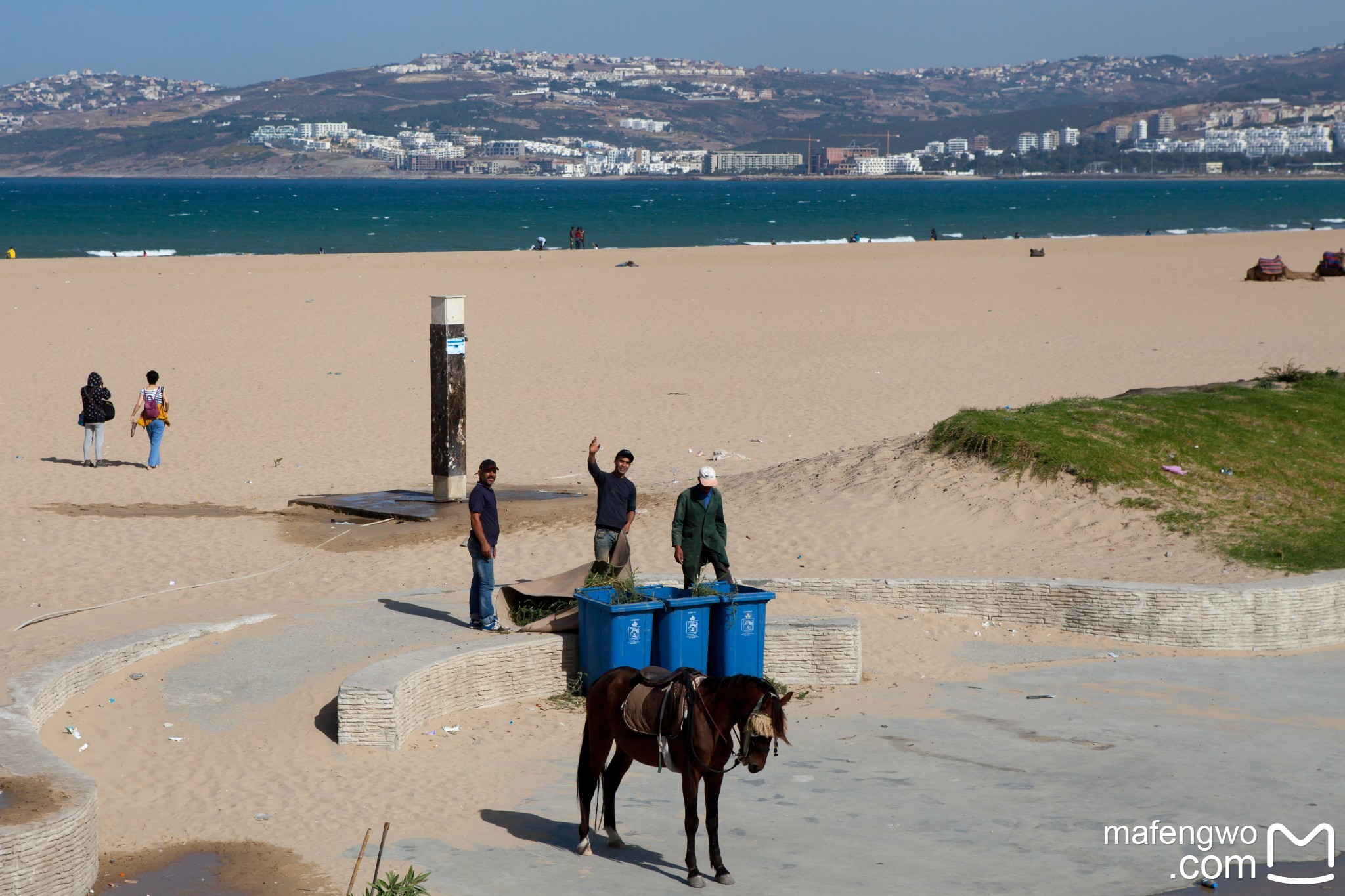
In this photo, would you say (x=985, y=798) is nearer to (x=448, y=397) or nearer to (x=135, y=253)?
(x=448, y=397)

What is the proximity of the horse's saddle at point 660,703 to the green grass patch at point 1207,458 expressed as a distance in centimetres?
781

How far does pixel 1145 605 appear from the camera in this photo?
1132cm

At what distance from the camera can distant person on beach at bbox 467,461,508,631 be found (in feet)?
33.2

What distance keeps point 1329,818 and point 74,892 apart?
6.38 m

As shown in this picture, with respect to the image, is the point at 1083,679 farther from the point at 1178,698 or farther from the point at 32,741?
the point at 32,741

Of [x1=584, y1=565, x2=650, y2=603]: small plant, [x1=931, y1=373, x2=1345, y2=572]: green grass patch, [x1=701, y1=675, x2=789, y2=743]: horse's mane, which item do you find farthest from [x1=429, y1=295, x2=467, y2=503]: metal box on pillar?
[x1=701, y1=675, x2=789, y2=743]: horse's mane

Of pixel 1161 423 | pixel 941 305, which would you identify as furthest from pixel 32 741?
pixel 941 305

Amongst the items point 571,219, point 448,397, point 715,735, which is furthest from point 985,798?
point 571,219

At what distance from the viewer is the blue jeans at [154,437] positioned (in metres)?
18.2

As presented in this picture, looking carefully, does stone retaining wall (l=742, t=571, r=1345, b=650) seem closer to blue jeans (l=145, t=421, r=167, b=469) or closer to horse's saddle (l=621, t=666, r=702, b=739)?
horse's saddle (l=621, t=666, r=702, b=739)

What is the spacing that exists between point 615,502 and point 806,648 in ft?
5.94

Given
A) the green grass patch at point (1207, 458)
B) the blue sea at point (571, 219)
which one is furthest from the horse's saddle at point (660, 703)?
the blue sea at point (571, 219)

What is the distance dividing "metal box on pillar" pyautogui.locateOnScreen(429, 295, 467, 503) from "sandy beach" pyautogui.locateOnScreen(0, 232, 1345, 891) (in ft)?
3.22

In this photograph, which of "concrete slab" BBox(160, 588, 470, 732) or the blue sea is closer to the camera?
"concrete slab" BBox(160, 588, 470, 732)
